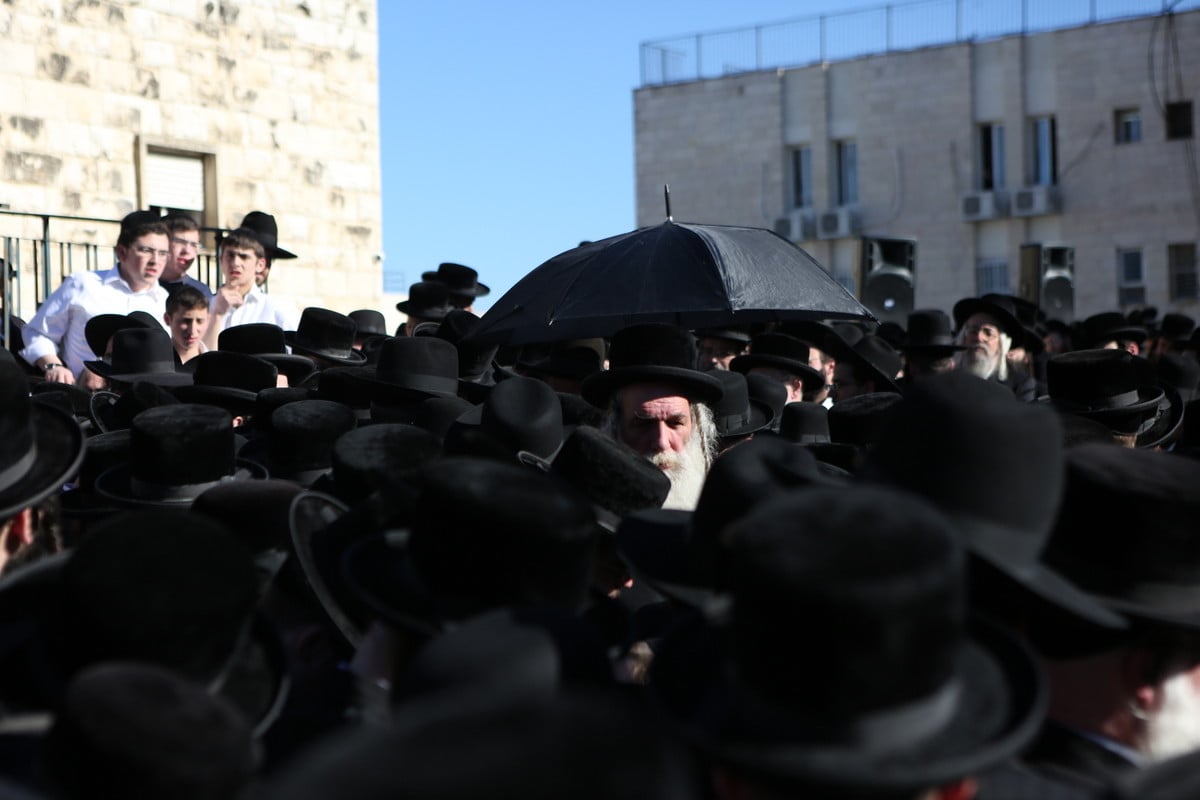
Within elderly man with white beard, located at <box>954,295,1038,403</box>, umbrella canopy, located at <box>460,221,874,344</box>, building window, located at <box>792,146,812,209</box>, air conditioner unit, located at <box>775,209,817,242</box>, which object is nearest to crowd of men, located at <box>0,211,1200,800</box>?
umbrella canopy, located at <box>460,221,874,344</box>

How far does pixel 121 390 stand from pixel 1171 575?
5383mm

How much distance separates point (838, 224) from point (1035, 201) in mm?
4234

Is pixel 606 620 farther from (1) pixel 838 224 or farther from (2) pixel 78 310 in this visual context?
(1) pixel 838 224

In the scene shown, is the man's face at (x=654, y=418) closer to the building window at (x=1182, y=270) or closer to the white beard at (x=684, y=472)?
the white beard at (x=684, y=472)

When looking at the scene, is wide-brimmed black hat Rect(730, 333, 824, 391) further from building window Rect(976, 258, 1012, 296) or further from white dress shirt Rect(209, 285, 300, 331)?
building window Rect(976, 258, 1012, 296)

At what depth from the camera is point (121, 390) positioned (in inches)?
271

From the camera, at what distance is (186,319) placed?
26.1 feet

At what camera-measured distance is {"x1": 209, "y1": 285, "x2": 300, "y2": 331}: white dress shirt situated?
29.2ft

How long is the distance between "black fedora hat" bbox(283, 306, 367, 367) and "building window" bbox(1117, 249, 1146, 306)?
87.7 feet

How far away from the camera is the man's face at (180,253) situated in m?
9.21

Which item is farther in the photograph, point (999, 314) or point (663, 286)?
point (999, 314)

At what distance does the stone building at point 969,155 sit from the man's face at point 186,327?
2676cm

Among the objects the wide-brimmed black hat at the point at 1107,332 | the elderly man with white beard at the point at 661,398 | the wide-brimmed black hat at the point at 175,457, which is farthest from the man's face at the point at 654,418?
the wide-brimmed black hat at the point at 1107,332

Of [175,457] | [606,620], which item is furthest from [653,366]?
[606,620]
